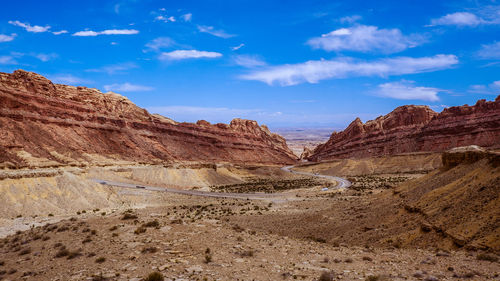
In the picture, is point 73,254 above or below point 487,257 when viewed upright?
below

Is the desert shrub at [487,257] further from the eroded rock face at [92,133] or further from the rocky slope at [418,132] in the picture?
the rocky slope at [418,132]

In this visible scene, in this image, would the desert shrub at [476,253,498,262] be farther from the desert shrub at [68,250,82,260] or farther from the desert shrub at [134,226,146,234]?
the desert shrub at [68,250,82,260]

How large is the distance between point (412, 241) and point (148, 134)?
89743 mm

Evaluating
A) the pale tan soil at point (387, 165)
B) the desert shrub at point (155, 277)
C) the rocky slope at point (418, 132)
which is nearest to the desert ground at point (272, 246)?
the desert shrub at point (155, 277)

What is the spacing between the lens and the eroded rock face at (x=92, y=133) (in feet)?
214

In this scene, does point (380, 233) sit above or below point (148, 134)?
below

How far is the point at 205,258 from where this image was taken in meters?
12.6

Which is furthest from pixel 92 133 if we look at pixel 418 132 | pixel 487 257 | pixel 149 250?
pixel 418 132

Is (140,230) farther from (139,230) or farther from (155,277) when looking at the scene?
(155,277)

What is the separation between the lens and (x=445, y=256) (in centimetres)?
1223

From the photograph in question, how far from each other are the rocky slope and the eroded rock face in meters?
27.4

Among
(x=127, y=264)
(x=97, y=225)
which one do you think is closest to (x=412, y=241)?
(x=127, y=264)

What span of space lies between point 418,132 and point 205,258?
10448 cm

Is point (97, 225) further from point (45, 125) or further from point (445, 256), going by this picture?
point (45, 125)
